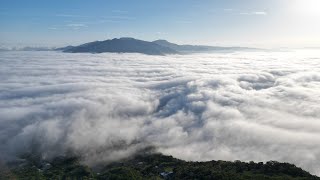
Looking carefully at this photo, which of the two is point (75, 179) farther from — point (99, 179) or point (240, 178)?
point (240, 178)

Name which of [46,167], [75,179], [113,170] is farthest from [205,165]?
[46,167]

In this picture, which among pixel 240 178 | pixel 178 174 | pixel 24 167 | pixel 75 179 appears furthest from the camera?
pixel 24 167

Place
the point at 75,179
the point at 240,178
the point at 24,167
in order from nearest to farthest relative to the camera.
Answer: the point at 240,178 < the point at 75,179 < the point at 24,167

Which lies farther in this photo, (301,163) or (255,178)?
(301,163)

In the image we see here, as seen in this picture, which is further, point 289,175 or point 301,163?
point 301,163

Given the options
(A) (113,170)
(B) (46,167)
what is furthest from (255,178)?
(B) (46,167)

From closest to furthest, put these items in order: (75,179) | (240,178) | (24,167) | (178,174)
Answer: (240,178) < (178,174) < (75,179) < (24,167)

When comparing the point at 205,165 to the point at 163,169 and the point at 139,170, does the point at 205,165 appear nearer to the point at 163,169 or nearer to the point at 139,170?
the point at 163,169

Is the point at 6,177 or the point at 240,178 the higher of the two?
the point at 240,178

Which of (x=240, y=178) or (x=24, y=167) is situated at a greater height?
(x=240, y=178)
